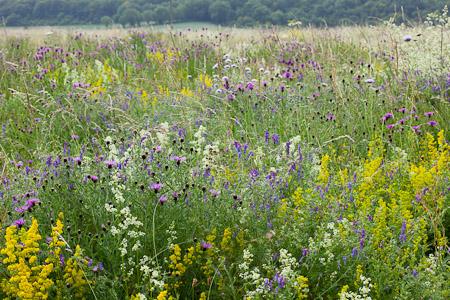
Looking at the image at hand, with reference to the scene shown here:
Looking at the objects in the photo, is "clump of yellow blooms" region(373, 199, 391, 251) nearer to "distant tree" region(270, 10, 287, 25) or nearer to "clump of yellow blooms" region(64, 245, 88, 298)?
"clump of yellow blooms" region(64, 245, 88, 298)

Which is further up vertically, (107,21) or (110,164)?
(107,21)

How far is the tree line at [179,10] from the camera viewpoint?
22.1m

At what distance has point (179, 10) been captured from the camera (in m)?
32.2

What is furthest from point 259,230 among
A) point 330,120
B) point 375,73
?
point 375,73

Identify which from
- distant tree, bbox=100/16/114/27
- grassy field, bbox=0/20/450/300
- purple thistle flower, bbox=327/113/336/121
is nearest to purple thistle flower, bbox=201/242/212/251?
grassy field, bbox=0/20/450/300

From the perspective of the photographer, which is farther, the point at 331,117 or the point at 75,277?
the point at 331,117

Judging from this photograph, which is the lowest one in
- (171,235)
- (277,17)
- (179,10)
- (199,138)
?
(171,235)

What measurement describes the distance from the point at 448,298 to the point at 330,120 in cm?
218

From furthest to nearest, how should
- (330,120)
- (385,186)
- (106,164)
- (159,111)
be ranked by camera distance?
(159,111), (330,120), (385,186), (106,164)

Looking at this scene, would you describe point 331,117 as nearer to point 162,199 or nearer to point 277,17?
point 162,199

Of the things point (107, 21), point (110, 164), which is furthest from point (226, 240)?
point (107, 21)

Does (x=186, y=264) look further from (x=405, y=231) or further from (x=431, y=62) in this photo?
(x=431, y=62)

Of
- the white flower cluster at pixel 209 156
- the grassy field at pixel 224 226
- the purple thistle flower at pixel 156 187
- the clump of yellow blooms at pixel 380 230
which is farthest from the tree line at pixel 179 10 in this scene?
the purple thistle flower at pixel 156 187

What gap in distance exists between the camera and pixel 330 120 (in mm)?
4098
